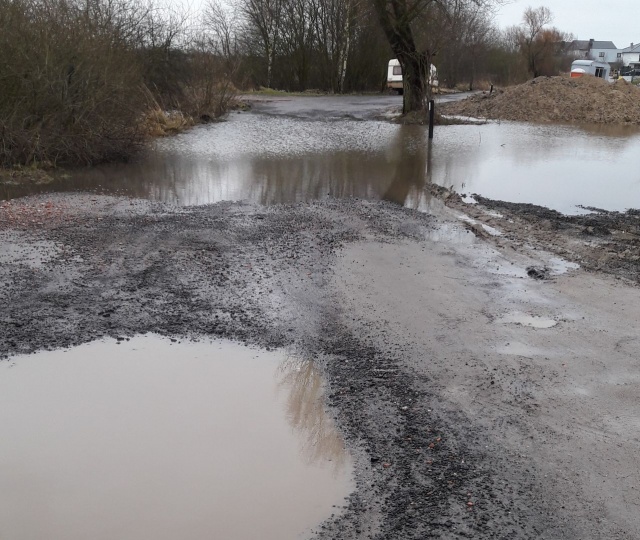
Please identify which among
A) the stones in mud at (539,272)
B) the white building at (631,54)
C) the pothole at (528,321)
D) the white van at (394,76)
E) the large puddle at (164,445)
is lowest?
the large puddle at (164,445)

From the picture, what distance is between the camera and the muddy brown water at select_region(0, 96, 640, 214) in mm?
13047

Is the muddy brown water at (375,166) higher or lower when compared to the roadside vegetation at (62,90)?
lower

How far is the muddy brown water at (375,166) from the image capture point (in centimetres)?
1305

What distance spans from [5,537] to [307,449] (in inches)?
69.1

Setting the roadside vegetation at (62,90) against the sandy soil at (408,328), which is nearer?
the sandy soil at (408,328)

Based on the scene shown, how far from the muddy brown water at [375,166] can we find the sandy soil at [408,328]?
7.79ft

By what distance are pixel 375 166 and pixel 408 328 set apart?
35.2 ft

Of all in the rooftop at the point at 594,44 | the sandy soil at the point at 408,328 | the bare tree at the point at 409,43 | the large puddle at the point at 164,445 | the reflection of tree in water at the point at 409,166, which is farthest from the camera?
the rooftop at the point at 594,44

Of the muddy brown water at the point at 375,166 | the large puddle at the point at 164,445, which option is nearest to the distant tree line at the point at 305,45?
the muddy brown water at the point at 375,166

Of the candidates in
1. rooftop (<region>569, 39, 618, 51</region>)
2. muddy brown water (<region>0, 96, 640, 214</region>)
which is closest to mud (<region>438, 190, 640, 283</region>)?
muddy brown water (<region>0, 96, 640, 214</region>)

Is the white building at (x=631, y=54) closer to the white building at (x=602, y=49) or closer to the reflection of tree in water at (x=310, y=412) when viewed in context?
the white building at (x=602, y=49)

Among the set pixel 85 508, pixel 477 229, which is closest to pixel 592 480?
pixel 85 508

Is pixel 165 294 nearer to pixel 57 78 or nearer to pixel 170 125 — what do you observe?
pixel 57 78

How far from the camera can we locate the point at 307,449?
452 cm
